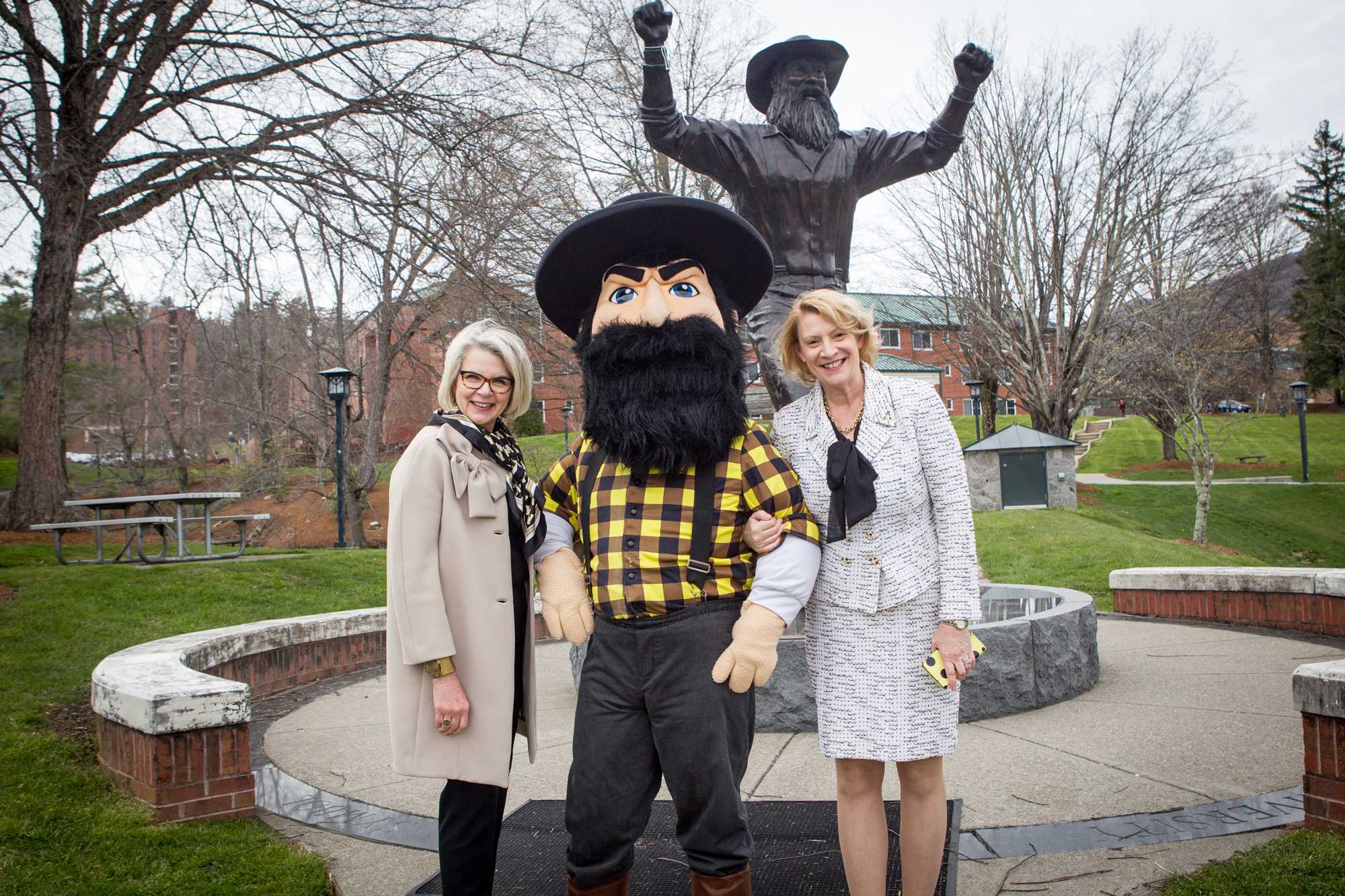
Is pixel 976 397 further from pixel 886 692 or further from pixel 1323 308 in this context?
pixel 886 692

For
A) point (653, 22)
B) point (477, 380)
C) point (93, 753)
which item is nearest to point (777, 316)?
point (653, 22)

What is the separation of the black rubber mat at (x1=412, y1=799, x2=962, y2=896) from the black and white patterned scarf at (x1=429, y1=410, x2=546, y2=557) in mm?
1076

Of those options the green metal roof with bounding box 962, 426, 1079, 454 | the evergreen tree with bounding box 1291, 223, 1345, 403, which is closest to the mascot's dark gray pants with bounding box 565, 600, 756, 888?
the green metal roof with bounding box 962, 426, 1079, 454

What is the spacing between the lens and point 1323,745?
9.51 ft

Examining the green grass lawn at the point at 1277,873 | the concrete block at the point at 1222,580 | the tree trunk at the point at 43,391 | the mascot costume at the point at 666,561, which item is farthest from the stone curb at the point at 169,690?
the tree trunk at the point at 43,391

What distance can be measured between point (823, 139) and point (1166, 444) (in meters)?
33.2

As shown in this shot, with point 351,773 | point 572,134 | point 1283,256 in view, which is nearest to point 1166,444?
point 1283,256

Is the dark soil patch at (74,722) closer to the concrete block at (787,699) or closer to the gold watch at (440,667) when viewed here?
the gold watch at (440,667)

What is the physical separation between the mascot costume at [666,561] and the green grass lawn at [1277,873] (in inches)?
53.3

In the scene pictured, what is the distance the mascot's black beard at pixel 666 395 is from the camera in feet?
7.53

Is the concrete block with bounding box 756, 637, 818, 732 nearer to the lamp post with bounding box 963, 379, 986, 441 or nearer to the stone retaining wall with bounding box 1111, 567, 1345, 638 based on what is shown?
the stone retaining wall with bounding box 1111, 567, 1345, 638

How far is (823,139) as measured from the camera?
4070 mm

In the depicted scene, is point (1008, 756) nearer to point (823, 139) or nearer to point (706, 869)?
point (706, 869)

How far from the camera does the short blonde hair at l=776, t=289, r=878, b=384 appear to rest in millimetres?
2398
